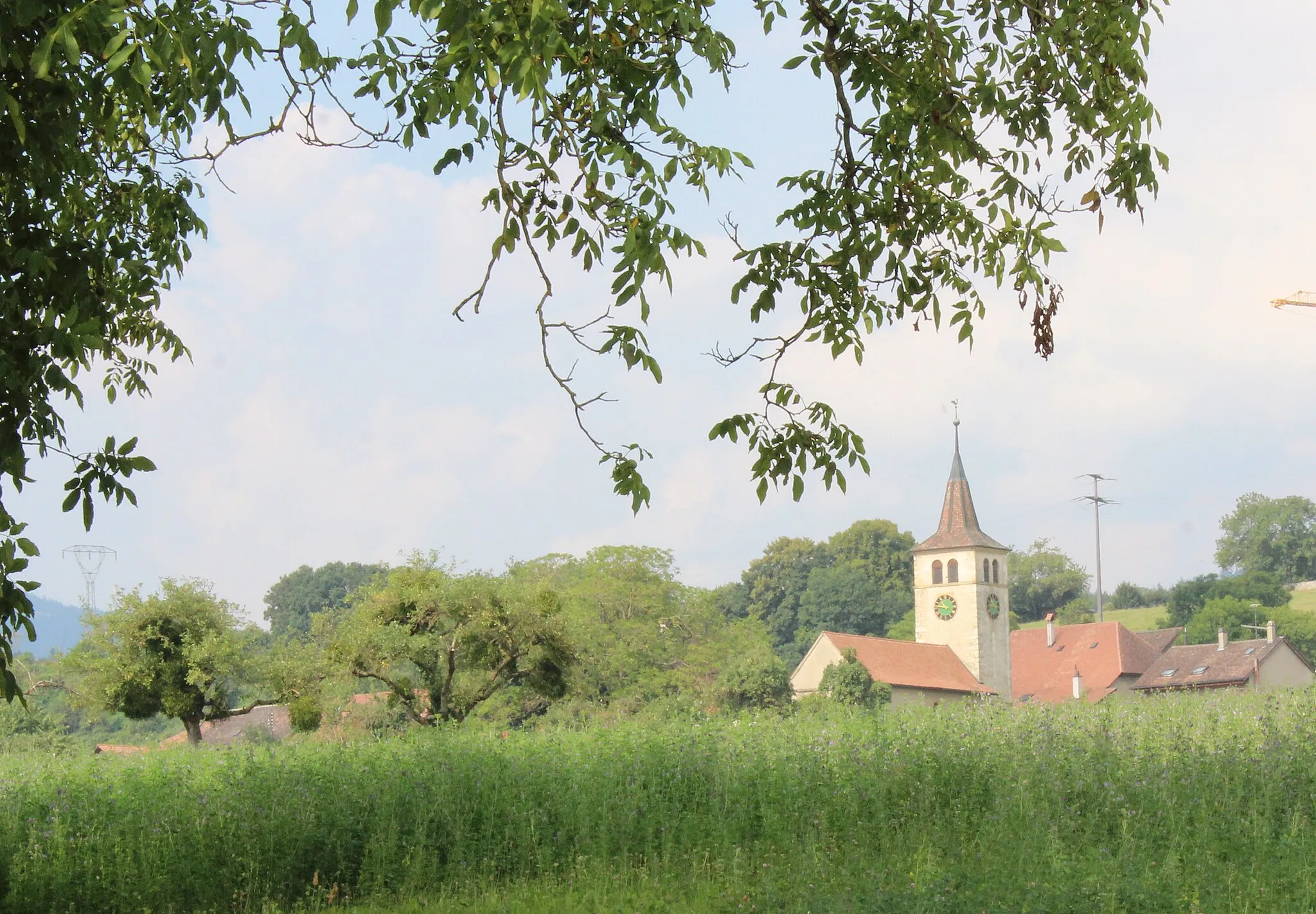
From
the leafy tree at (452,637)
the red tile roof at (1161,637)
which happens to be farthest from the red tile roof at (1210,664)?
the leafy tree at (452,637)

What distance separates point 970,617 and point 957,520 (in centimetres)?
697

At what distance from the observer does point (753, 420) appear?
6137mm

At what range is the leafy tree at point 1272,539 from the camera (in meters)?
106

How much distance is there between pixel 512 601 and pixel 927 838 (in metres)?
16.5

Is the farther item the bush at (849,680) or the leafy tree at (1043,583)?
the leafy tree at (1043,583)

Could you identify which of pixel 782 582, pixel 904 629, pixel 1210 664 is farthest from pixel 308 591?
pixel 1210 664

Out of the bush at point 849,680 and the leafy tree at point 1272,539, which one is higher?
the leafy tree at point 1272,539

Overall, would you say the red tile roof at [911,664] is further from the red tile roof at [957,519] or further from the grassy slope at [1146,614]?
the grassy slope at [1146,614]

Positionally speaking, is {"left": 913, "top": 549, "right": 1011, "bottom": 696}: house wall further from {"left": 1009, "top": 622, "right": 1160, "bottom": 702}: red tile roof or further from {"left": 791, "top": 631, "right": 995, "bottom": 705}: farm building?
{"left": 1009, "top": 622, "right": 1160, "bottom": 702}: red tile roof

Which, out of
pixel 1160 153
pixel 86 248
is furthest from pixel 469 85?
pixel 1160 153

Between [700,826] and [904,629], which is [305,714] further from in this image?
[904,629]

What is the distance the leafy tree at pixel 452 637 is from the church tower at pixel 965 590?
4872 cm

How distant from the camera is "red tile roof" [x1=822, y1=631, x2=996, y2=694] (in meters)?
61.2

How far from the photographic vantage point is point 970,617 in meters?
69.9
